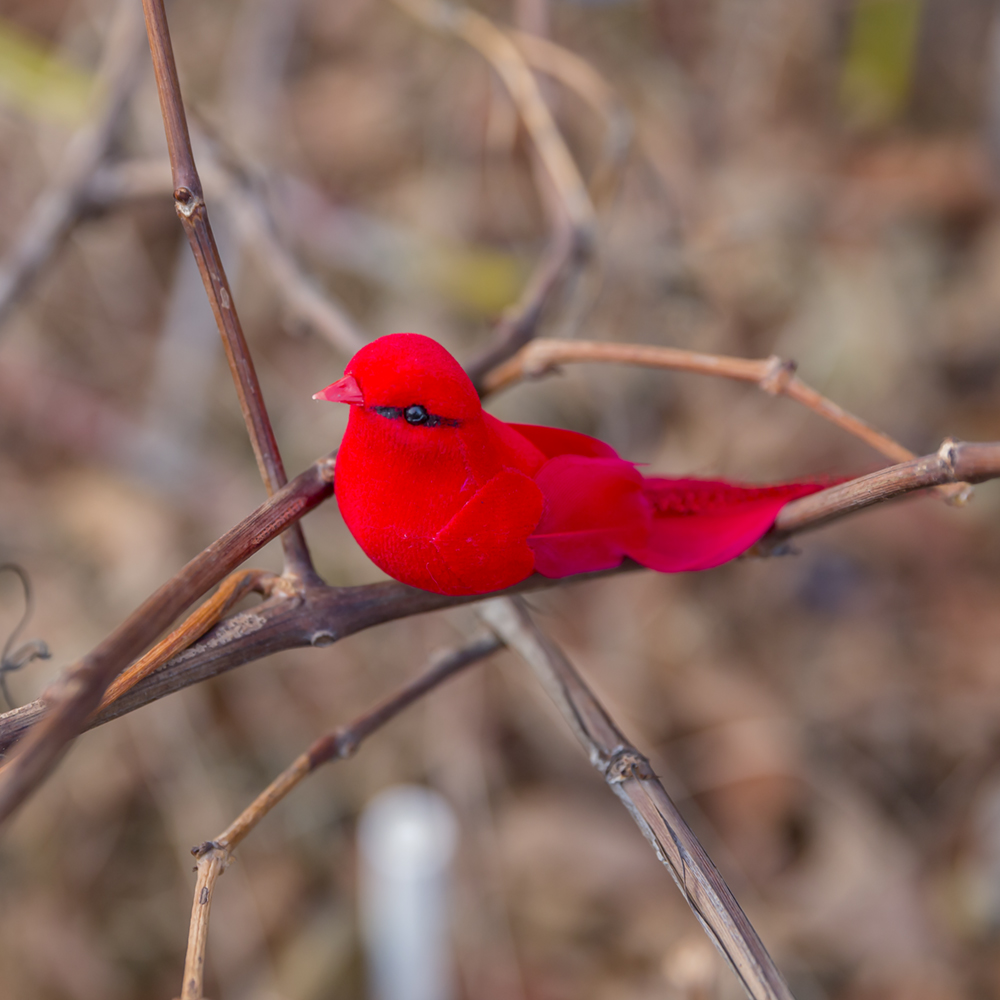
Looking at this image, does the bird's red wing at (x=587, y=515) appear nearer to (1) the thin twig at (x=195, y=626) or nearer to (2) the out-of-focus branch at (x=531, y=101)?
(1) the thin twig at (x=195, y=626)

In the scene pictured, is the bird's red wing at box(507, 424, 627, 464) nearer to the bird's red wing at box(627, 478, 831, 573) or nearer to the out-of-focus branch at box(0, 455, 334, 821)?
the bird's red wing at box(627, 478, 831, 573)

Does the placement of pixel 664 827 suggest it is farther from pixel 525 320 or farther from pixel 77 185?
pixel 77 185

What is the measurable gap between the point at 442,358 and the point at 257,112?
1.59 m

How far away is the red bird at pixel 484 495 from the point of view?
44 centimetres

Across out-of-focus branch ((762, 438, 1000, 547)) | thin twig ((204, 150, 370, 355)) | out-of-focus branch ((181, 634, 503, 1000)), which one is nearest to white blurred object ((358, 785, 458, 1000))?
out-of-focus branch ((181, 634, 503, 1000))

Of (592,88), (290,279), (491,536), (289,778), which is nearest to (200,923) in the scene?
(289,778)

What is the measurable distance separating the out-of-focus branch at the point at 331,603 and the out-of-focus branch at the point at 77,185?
2.22 feet

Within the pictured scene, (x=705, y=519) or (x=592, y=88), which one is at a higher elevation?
(x=592, y=88)

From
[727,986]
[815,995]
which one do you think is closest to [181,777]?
[727,986]

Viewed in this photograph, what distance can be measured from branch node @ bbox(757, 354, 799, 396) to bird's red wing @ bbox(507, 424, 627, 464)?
0.44 feet

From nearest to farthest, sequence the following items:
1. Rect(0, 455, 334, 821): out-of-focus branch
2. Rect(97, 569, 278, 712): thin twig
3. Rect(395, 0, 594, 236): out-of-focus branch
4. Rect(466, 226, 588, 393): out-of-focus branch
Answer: Rect(0, 455, 334, 821): out-of-focus branch → Rect(97, 569, 278, 712): thin twig → Rect(466, 226, 588, 393): out-of-focus branch → Rect(395, 0, 594, 236): out-of-focus branch

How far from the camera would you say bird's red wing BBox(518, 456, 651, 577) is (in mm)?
505

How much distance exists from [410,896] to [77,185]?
96cm

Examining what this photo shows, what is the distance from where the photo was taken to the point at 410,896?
1.12 meters
